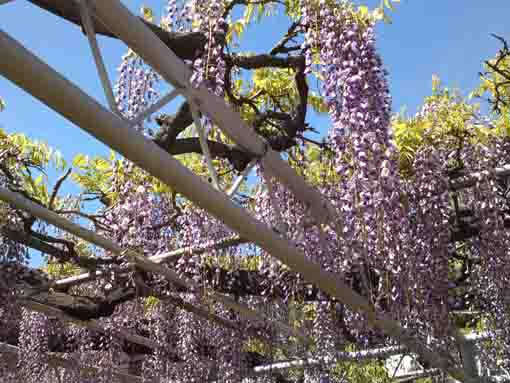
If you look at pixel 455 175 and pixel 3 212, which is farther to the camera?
pixel 3 212

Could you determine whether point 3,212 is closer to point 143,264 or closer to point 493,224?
point 143,264

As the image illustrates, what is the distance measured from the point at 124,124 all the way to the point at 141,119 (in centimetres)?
10

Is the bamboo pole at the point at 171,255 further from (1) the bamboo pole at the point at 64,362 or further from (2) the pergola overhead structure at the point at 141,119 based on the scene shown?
(1) the bamboo pole at the point at 64,362

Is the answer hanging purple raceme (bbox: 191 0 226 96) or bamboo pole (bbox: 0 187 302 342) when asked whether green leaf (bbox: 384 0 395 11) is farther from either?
bamboo pole (bbox: 0 187 302 342)

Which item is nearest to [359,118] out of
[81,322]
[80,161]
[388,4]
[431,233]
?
[388,4]

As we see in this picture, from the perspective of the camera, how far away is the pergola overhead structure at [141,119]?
6.14 ft

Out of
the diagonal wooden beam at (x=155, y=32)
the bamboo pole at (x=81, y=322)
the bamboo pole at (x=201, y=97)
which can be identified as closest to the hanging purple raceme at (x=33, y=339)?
the bamboo pole at (x=81, y=322)

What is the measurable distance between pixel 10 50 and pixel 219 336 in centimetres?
358

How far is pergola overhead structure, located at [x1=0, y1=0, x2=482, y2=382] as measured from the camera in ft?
6.14

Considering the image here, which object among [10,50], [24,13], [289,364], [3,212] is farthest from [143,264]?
[289,364]

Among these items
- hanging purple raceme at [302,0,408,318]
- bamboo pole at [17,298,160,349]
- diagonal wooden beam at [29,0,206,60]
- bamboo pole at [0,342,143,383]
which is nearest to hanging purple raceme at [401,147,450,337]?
hanging purple raceme at [302,0,408,318]

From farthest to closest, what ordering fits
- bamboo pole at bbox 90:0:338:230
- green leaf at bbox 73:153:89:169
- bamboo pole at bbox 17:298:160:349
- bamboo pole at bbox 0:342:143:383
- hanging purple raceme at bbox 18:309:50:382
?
bamboo pole at bbox 0:342:143:383 < hanging purple raceme at bbox 18:309:50:382 < green leaf at bbox 73:153:89:169 < bamboo pole at bbox 17:298:160:349 < bamboo pole at bbox 90:0:338:230

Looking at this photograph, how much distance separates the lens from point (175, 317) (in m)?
5.53

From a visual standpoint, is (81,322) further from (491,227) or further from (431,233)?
(491,227)
